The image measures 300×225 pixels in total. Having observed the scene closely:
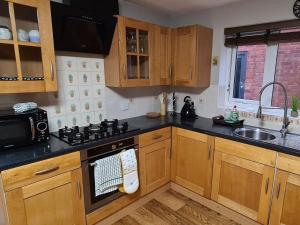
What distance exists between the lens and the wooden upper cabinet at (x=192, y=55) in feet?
7.29

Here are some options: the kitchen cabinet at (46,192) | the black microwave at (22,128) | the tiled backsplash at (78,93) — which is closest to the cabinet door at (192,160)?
the tiled backsplash at (78,93)

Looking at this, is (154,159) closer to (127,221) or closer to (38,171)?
(127,221)

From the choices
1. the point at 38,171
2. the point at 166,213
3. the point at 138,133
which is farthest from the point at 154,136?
the point at 38,171

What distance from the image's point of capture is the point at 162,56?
2.36 m

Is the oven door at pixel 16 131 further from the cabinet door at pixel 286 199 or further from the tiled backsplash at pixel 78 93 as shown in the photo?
the cabinet door at pixel 286 199

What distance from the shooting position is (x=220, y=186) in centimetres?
197

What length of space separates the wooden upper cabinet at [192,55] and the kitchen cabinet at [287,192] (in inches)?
46.2

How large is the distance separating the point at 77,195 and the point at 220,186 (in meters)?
1.32

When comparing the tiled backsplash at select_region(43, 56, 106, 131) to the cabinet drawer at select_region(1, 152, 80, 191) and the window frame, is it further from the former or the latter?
the window frame

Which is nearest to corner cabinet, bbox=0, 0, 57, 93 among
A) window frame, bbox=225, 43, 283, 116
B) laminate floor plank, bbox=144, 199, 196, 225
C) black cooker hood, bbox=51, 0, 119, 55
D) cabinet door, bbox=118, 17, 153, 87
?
black cooker hood, bbox=51, 0, 119, 55

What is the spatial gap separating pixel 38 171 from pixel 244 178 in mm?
1644

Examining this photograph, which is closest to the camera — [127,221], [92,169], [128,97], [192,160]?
[92,169]

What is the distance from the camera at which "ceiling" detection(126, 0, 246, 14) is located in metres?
2.14

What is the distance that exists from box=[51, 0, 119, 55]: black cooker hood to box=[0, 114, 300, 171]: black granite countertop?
84 cm
